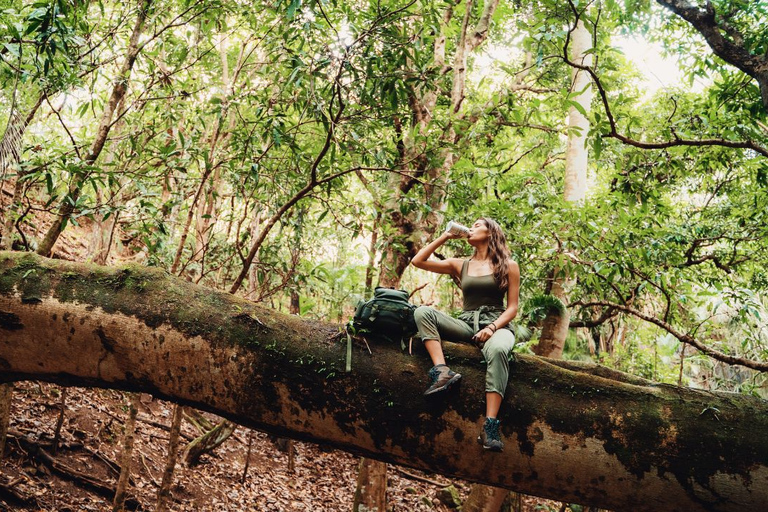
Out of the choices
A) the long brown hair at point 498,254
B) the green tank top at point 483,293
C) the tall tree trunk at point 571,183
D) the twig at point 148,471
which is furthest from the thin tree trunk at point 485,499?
the twig at point 148,471

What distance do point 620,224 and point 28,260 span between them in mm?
5317

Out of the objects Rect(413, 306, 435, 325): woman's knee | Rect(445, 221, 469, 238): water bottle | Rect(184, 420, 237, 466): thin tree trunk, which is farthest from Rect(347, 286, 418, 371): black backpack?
Rect(184, 420, 237, 466): thin tree trunk

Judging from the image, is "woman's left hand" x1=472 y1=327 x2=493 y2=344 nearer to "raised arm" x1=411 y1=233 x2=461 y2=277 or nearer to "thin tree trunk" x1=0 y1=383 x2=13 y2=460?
"raised arm" x1=411 y1=233 x2=461 y2=277

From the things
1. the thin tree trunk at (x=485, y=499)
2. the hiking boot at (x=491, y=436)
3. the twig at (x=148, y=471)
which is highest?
the hiking boot at (x=491, y=436)

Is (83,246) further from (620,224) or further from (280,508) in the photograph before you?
(620,224)

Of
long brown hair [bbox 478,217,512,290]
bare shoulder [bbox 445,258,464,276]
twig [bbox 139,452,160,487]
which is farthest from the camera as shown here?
twig [bbox 139,452,160,487]

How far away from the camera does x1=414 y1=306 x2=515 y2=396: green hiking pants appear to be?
268 centimetres

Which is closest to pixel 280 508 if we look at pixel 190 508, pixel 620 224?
pixel 190 508

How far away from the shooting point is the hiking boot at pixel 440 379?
2627 millimetres

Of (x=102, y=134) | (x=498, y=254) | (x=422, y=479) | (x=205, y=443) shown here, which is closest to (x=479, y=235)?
(x=498, y=254)

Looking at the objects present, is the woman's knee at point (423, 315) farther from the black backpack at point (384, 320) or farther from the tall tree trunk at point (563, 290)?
the tall tree trunk at point (563, 290)

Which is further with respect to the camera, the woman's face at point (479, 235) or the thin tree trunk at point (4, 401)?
the thin tree trunk at point (4, 401)

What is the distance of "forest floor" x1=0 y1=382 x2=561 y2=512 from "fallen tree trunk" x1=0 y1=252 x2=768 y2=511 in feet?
9.78

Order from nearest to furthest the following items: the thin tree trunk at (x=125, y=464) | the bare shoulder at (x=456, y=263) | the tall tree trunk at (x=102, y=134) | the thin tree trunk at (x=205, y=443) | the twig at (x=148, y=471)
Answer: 1. the bare shoulder at (x=456, y=263)
2. the tall tree trunk at (x=102, y=134)
3. the thin tree trunk at (x=125, y=464)
4. the twig at (x=148, y=471)
5. the thin tree trunk at (x=205, y=443)
